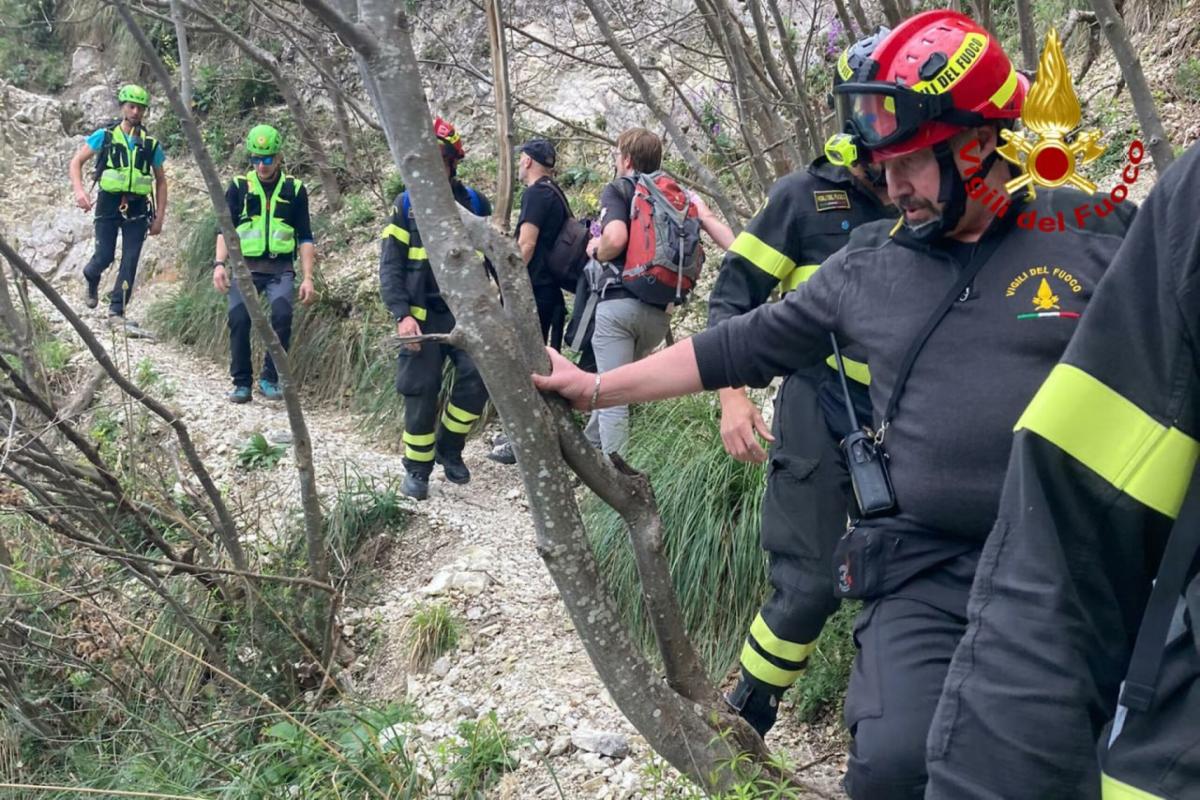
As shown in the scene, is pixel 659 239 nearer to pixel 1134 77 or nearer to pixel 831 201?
pixel 831 201

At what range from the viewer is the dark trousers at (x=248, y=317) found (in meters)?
8.23

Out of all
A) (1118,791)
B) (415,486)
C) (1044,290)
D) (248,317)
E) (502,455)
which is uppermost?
(1044,290)

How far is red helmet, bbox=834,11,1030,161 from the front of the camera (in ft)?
7.47

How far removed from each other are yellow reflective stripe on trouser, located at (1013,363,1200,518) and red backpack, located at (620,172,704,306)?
14.4 ft

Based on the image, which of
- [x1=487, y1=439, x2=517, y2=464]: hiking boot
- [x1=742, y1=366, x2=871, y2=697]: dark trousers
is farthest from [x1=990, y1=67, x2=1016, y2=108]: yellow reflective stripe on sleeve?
[x1=487, y1=439, x2=517, y2=464]: hiking boot

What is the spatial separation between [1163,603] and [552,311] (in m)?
5.98

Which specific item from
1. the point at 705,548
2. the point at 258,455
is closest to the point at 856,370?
the point at 705,548

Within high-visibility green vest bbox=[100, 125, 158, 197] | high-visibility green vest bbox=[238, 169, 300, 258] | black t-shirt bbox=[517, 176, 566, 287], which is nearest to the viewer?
black t-shirt bbox=[517, 176, 566, 287]

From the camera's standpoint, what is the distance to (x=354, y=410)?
870cm

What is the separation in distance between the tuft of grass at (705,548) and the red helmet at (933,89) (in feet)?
7.51

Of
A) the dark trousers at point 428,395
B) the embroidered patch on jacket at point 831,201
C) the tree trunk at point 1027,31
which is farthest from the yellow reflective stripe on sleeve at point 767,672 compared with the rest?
the dark trousers at point 428,395

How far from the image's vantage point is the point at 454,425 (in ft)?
21.9

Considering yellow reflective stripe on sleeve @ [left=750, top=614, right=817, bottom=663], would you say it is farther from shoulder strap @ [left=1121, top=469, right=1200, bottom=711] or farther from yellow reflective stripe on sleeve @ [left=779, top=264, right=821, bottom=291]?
shoulder strap @ [left=1121, top=469, right=1200, bottom=711]

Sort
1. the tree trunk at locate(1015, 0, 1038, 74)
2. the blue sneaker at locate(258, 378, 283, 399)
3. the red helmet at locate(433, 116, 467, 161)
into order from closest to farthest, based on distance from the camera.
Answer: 1. the tree trunk at locate(1015, 0, 1038, 74)
2. the red helmet at locate(433, 116, 467, 161)
3. the blue sneaker at locate(258, 378, 283, 399)
